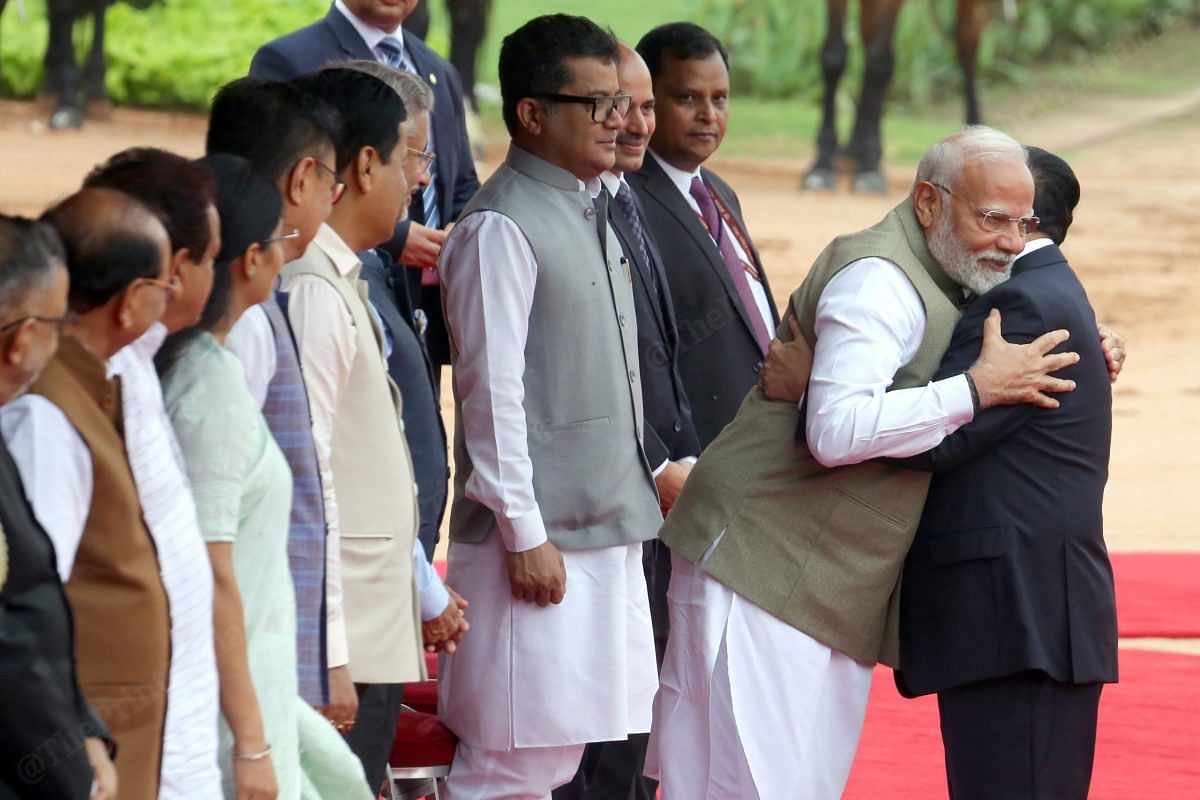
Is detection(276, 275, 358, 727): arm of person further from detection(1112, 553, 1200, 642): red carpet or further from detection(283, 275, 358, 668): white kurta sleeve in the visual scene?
detection(1112, 553, 1200, 642): red carpet

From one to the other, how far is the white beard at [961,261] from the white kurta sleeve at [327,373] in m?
0.95

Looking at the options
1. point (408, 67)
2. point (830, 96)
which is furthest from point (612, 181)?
point (830, 96)

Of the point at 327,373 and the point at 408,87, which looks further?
the point at 408,87

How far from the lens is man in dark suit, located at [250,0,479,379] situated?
3.68 metres

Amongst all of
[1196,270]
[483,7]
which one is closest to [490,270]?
[1196,270]

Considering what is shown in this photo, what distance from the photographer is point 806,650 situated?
9.89 feet

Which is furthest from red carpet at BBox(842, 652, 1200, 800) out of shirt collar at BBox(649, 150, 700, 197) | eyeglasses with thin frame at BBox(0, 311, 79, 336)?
eyeglasses with thin frame at BBox(0, 311, 79, 336)

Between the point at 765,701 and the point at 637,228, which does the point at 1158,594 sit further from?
the point at 765,701

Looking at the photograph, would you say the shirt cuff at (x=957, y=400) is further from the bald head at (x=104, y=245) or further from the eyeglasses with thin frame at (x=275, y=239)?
the bald head at (x=104, y=245)

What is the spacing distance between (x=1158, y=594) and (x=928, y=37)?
48.7ft

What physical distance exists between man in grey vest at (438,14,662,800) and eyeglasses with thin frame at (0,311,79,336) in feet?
3.70

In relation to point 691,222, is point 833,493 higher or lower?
lower

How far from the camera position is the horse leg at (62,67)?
14.6 meters

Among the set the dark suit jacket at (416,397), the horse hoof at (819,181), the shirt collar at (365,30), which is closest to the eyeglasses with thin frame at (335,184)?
the dark suit jacket at (416,397)
